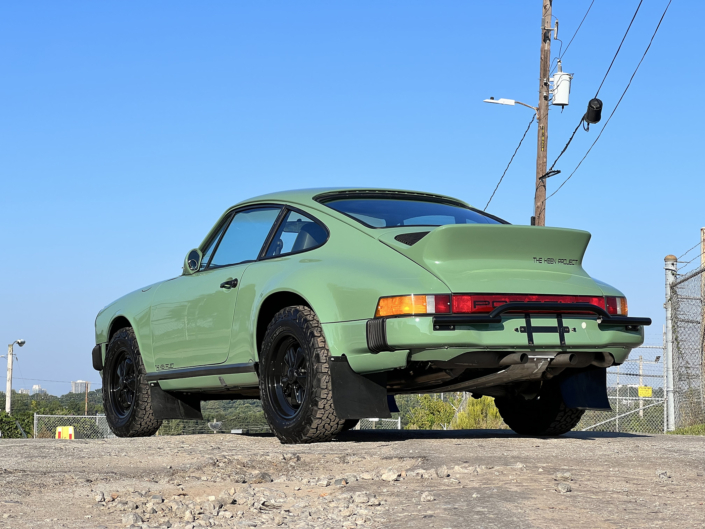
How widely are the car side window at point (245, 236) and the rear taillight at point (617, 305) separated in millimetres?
2347

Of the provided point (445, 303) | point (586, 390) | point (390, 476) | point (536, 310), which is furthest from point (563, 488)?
point (586, 390)

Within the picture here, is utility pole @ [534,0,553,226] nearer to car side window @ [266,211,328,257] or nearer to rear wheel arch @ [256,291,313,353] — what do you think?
car side window @ [266,211,328,257]

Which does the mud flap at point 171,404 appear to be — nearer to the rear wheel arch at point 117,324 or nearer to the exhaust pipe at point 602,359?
the rear wheel arch at point 117,324

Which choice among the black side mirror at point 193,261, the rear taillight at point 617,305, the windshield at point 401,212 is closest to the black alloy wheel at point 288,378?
the windshield at point 401,212

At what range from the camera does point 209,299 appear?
22.1 feet

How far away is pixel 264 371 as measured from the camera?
6.03 meters

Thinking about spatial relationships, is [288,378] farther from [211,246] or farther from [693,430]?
[693,430]

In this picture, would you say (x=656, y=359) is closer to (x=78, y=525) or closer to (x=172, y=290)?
(x=172, y=290)

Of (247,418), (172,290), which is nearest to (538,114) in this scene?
(172,290)

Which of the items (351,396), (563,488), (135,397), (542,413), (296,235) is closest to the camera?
(563,488)

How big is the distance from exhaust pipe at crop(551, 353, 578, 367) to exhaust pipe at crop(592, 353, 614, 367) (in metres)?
0.19

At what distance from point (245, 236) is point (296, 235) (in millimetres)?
693

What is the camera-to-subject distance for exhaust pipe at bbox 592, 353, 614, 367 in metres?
5.64

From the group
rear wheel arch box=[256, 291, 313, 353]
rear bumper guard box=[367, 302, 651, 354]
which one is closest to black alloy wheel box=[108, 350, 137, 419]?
rear wheel arch box=[256, 291, 313, 353]
